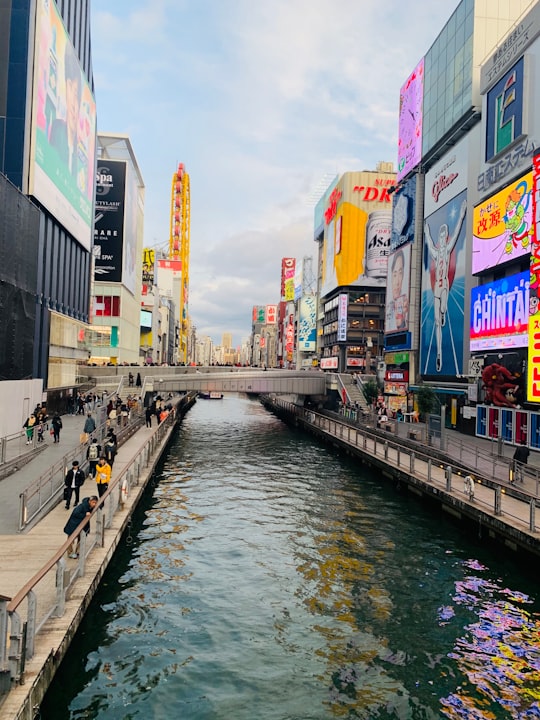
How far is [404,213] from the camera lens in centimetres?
6788

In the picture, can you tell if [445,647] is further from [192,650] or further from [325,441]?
[325,441]

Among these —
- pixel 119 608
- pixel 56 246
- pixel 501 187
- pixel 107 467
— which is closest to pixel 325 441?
pixel 501 187

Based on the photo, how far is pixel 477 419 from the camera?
43.0 metres

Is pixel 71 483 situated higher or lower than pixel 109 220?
lower

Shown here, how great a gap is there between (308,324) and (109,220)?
69.7 m

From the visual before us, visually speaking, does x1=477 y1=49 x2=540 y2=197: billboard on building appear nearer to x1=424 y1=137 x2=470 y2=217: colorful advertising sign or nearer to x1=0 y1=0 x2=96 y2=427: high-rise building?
x1=424 y1=137 x2=470 y2=217: colorful advertising sign

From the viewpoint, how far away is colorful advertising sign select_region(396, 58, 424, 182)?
65.4 m

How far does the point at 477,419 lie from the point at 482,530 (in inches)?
910

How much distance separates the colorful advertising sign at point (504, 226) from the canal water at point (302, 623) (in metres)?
21.6

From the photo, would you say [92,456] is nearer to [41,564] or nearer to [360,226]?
[41,564]

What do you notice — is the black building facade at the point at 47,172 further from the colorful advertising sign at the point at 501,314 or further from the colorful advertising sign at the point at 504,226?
the colorful advertising sign at the point at 504,226

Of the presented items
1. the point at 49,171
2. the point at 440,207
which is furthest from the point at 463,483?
the point at 49,171

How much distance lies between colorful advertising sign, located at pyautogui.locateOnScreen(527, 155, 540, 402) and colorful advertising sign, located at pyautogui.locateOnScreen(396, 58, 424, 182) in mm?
32293

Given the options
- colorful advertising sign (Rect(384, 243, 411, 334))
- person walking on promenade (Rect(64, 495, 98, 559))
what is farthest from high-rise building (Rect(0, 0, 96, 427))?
colorful advertising sign (Rect(384, 243, 411, 334))
